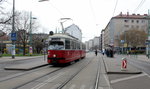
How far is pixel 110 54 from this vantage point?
1827 inches

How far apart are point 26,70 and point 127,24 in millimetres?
96277

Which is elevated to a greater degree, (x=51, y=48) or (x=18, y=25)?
(x=18, y=25)

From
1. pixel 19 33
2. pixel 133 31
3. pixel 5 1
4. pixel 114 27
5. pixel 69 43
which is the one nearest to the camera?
pixel 69 43

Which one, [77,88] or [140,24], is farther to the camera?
A: [140,24]

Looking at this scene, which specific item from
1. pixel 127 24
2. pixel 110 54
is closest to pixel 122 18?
pixel 127 24

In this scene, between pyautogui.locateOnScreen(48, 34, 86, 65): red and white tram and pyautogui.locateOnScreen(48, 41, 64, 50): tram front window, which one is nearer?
pyautogui.locateOnScreen(48, 34, 86, 65): red and white tram

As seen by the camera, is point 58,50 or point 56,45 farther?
point 56,45

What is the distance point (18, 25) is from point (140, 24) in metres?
72.3

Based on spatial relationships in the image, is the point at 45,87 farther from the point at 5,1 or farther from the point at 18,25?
the point at 18,25

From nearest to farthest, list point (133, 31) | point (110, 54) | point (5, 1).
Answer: point (5, 1)
point (110, 54)
point (133, 31)

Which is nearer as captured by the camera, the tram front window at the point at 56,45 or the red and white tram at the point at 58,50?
the red and white tram at the point at 58,50

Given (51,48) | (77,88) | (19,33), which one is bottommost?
(77,88)

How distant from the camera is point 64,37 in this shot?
65.7ft

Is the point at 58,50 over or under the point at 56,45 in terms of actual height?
under
